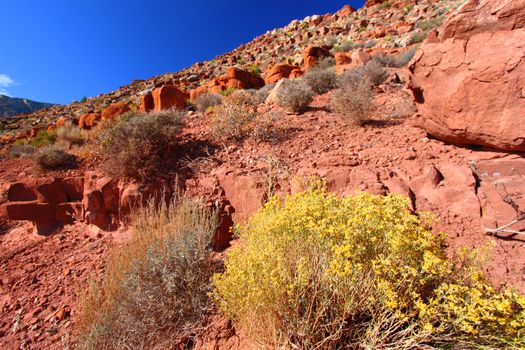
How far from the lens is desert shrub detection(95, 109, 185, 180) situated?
448cm

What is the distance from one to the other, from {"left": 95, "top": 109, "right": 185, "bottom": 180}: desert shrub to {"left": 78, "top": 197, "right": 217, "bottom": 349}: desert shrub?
1749mm

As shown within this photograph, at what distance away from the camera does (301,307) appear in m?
1.84

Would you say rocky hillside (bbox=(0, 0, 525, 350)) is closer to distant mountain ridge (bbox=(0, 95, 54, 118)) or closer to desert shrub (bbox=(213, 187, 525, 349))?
desert shrub (bbox=(213, 187, 525, 349))

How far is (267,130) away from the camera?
489 cm

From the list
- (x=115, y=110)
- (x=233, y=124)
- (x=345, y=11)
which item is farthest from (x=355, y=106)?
(x=345, y=11)

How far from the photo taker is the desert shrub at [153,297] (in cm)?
242

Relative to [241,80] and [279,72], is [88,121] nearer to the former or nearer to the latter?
[241,80]

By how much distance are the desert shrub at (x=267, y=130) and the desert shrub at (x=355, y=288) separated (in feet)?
9.40

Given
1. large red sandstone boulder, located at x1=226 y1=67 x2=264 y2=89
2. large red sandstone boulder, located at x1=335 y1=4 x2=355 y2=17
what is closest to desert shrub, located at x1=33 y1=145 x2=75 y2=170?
large red sandstone boulder, located at x1=226 y1=67 x2=264 y2=89

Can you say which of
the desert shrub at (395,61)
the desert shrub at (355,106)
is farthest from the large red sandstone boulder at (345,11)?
the desert shrub at (355,106)

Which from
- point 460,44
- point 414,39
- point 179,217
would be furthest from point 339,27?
point 179,217

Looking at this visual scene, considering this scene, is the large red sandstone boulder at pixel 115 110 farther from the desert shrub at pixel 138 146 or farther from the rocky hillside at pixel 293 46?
the desert shrub at pixel 138 146

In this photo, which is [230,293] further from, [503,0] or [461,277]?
[503,0]

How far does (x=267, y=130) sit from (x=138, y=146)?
2182 mm
